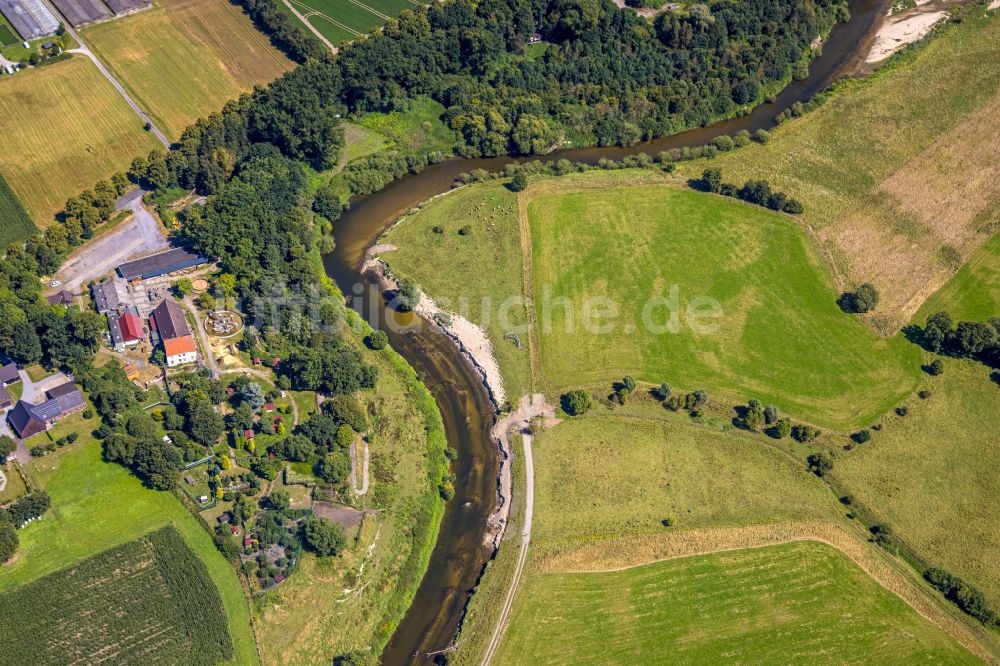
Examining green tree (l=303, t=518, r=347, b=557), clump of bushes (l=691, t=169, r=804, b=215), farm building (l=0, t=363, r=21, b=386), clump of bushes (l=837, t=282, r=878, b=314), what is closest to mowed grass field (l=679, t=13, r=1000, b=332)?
clump of bushes (l=837, t=282, r=878, b=314)

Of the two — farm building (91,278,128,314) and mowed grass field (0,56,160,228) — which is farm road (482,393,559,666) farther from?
mowed grass field (0,56,160,228)

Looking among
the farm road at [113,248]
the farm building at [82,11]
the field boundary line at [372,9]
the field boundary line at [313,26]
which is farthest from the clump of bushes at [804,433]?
the farm building at [82,11]

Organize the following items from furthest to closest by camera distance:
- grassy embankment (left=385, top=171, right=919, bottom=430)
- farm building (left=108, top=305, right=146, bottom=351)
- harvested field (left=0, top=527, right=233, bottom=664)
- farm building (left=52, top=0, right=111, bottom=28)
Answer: farm building (left=52, top=0, right=111, bottom=28) → grassy embankment (left=385, top=171, right=919, bottom=430) → farm building (left=108, top=305, right=146, bottom=351) → harvested field (left=0, top=527, right=233, bottom=664)

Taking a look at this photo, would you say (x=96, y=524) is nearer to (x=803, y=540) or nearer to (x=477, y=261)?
(x=477, y=261)

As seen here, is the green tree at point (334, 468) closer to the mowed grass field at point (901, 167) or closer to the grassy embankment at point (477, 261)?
the grassy embankment at point (477, 261)

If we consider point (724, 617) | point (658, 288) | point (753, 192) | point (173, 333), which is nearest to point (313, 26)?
point (173, 333)

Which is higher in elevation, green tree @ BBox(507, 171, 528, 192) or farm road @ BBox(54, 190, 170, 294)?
green tree @ BBox(507, 171, 528, 192)
